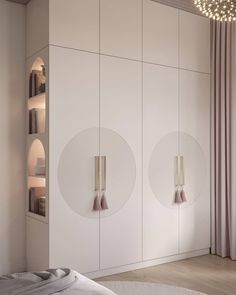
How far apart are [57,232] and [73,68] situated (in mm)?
1532

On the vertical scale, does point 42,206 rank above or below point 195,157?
below

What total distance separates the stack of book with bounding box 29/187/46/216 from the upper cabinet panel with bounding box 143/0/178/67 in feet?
5.83

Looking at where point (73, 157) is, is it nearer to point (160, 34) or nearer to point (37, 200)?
point (37, 200)

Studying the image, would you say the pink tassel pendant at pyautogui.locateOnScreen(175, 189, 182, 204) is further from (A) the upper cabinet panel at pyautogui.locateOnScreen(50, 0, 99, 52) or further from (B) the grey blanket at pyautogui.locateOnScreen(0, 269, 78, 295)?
(B) the grey blanket at pyautogui.locateOnScreen(0, 269, 78, 295)

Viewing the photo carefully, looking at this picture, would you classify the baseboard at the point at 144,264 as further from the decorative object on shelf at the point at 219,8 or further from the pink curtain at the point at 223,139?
the decorative object on shelf at the point at 219,8

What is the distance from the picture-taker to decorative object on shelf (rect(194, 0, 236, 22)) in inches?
84.8

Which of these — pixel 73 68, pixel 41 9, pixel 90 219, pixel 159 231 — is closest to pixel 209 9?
pixel 73 68

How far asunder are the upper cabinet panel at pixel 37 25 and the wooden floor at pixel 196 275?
92.3 inches

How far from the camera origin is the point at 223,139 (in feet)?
13.8

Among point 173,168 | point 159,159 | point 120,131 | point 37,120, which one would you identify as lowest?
point 173,168

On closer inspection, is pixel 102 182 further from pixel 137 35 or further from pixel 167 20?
pixel 167 20

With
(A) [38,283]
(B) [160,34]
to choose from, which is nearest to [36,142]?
(B) [160,34]

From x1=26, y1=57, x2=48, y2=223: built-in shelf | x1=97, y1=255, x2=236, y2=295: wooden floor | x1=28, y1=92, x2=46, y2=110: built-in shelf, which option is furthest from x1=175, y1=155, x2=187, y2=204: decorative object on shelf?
x1=28, y1=92, x2=46, y2=110: built-in shelf

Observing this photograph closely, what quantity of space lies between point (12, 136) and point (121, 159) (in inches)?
45.0
